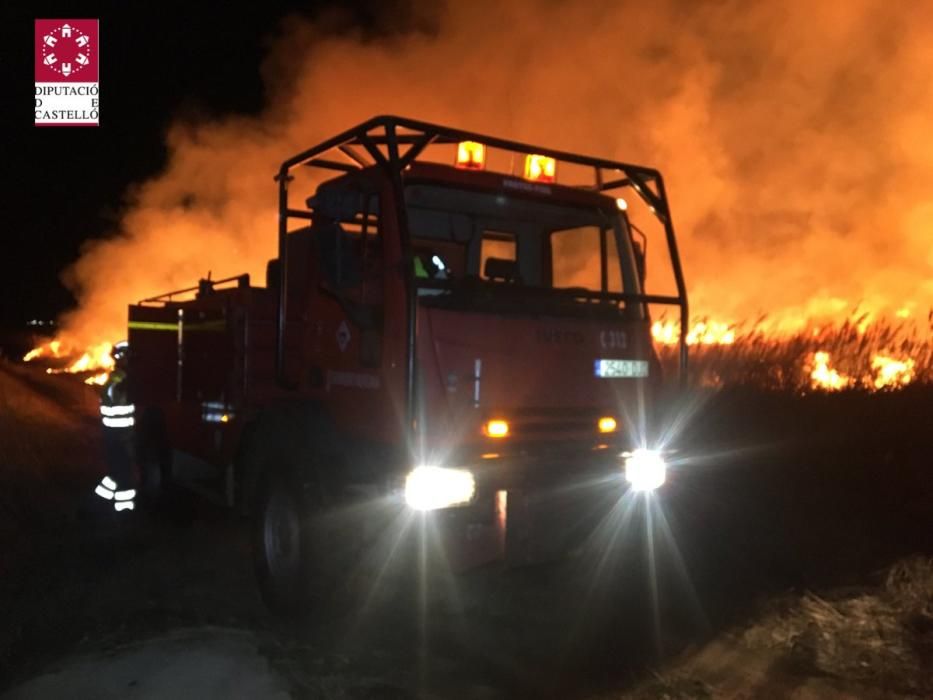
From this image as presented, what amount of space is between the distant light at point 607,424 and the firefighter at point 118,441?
4.55m

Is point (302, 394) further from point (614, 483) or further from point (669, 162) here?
point (669, 162)

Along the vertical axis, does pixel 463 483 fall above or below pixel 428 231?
below

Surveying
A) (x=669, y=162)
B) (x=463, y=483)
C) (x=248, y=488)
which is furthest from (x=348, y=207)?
(x=669, y=162)

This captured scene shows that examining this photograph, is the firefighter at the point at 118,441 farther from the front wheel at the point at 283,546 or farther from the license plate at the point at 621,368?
the license plate at the point at 621,368

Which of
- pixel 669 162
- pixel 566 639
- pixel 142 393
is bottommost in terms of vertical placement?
pixel 566 639

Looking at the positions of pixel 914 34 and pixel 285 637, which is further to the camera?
pixel 914 34

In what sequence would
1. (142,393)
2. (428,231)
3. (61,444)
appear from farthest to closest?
(61,444) → (142,393) → (428,231)

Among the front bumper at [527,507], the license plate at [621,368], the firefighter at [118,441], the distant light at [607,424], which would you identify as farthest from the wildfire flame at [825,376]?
the firefighter at [118,441]

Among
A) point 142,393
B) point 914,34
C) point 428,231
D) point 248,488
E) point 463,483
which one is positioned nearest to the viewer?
point 463,483

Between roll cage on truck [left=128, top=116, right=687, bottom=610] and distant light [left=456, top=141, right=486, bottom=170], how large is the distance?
0.01m

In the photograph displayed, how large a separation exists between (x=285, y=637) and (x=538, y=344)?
80.7 inches

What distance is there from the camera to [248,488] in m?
5.72

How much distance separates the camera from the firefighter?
7738 mm

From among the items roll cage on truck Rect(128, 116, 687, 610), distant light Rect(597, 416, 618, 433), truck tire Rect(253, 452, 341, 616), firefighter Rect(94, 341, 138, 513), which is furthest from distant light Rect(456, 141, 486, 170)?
firefighter Rect(94, 341, 138, 513)
